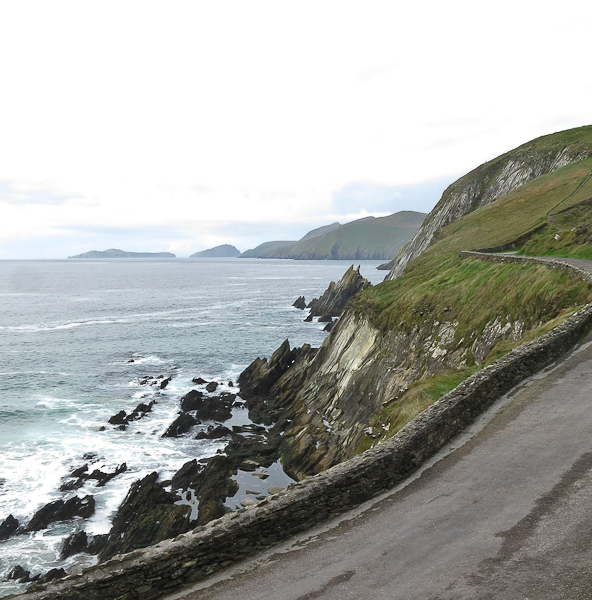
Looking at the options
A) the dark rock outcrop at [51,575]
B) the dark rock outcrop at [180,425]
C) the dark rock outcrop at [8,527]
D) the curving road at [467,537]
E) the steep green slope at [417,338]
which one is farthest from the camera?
the dark rock outcrop at [180,425]

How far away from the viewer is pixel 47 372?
60594 mm

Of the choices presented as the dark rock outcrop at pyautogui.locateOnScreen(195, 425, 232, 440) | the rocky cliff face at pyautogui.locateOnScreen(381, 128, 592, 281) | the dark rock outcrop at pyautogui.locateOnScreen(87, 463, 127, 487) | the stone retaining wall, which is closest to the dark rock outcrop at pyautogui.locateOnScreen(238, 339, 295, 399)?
the dark rock outcrop at pyautogui.locateOnScreen(195, 425, 232, 440)

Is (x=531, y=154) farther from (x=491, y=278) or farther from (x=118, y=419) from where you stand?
(x=118, y=419)

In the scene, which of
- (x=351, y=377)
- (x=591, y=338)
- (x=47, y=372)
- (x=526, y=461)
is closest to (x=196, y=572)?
(x=526, y=461)

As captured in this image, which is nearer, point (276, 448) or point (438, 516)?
point (438, 516)

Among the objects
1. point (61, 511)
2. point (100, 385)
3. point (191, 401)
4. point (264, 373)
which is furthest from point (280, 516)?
point (100, 385)

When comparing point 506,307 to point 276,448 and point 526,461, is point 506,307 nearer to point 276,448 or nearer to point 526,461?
point 526,461

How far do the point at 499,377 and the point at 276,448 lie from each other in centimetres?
2385

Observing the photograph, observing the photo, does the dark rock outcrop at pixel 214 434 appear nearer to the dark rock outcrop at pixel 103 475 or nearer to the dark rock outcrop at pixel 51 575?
the dark rock outcrop at pixel 103 475

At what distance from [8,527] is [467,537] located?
97.0ft

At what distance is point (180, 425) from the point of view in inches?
1656

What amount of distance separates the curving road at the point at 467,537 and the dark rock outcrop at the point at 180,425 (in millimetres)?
32752

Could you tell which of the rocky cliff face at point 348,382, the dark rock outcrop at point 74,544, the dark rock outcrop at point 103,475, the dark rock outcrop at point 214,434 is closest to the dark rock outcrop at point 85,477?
the dark rock outcrop at point 103,475

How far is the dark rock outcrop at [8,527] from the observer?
2717 cm
